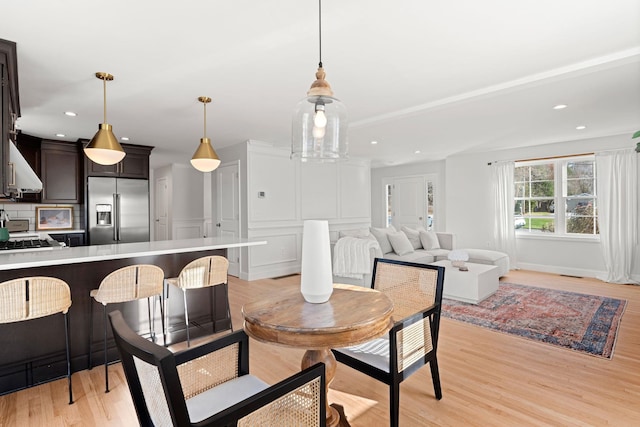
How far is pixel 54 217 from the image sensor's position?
566 cm

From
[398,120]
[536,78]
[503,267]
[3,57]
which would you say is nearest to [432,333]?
[536,78]

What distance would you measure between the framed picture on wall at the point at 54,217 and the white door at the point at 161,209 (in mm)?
2261

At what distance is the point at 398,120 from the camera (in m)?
4.31

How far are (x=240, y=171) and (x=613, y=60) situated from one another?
4.80 meters

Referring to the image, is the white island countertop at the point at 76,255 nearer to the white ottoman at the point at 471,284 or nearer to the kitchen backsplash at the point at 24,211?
the white ottoman at the point at 471,284

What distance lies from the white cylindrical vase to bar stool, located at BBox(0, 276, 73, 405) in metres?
1.72

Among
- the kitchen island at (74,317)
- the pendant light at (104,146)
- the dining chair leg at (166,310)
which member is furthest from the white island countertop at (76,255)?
the pendant light at (104,146)

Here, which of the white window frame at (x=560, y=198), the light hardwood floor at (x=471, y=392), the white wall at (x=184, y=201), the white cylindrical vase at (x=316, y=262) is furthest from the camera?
the white wall at (x=184, y=201)

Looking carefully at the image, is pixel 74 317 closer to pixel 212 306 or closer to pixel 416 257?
pixel 212 306

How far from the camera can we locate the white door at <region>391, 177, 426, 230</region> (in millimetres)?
8492

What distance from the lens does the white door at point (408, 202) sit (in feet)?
27.9

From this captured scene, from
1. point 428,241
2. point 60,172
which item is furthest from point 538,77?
point 60,172

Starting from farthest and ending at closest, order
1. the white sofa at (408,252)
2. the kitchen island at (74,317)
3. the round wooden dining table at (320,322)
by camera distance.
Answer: the white sofa at (408,252) < the kitchen island at (74,317) < the round wooden dining table at (320,322)

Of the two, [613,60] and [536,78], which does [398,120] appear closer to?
[536,78]
